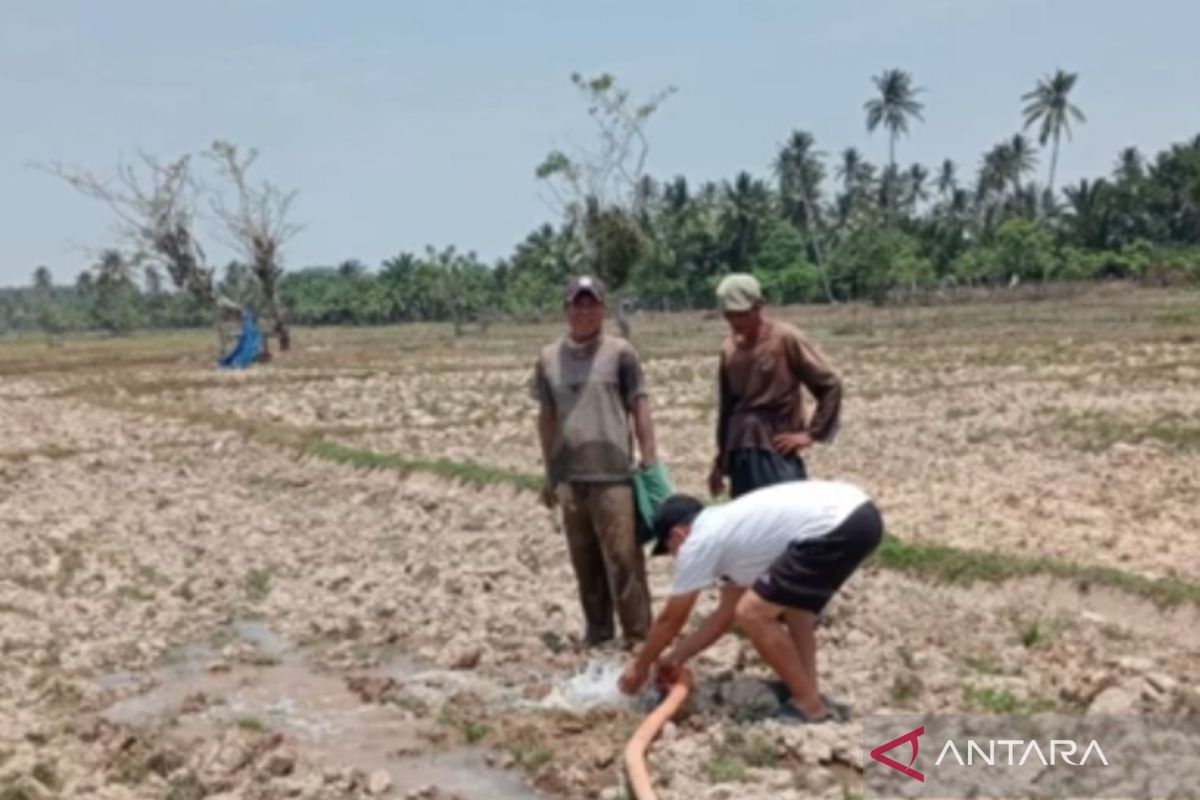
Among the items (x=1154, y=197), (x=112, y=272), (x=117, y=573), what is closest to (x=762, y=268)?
(x=1154, y=197)

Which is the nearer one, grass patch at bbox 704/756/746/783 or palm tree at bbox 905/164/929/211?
grass patch at bbox 704/756/746/783

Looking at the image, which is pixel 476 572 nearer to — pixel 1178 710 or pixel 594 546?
pixel 594 546

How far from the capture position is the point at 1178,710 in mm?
4957

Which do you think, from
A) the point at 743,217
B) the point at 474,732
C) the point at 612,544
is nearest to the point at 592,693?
the point at 474,732

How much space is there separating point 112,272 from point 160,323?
5229cm

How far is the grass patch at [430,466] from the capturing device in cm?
A: 1181

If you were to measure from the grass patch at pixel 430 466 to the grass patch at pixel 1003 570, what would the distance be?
3.87 meters

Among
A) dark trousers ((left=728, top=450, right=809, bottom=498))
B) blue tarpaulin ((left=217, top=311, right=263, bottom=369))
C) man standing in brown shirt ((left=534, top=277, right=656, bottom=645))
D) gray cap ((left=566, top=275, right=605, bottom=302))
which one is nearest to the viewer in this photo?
dark trousers ((left=728, top=450, right=809, bottom=498))

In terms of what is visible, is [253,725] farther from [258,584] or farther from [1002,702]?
[258,584]

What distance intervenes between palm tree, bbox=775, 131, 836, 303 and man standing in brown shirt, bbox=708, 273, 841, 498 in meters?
71.4

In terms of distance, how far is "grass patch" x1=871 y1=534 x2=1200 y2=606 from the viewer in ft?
22.2

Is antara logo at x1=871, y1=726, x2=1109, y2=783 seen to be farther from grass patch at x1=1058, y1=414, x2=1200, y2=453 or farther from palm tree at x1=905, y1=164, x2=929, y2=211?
palm tree at x1=905, y1=164, x2=929, y2=211

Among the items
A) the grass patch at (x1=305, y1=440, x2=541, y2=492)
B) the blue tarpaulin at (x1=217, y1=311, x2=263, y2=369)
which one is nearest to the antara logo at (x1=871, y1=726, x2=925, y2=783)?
the grass patch at (x1=305, y1=440, x2=541, y2=492)

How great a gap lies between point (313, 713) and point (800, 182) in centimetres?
7487
